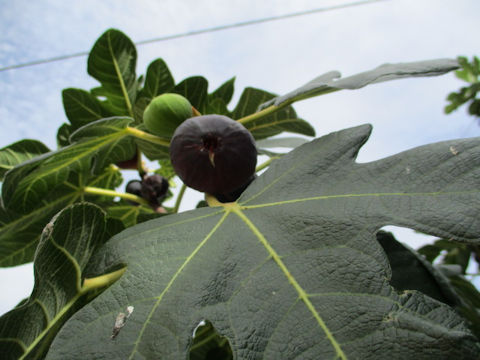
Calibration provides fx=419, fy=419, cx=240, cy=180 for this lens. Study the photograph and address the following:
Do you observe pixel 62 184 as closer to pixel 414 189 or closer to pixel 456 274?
pixel 414 189

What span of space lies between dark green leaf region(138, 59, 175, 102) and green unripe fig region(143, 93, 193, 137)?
0.26 m

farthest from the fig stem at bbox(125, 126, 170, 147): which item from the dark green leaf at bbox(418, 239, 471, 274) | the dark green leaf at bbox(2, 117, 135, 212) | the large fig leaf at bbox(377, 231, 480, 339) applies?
the dark green leaf at bbox(418, 239, 471, 274)

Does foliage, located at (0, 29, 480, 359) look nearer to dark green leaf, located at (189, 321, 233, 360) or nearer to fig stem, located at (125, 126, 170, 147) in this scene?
fig stem, located at (125, 126, 170, 147)

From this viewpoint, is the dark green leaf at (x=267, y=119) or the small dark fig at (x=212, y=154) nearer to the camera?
the small dark fig at (x=212, y=154)

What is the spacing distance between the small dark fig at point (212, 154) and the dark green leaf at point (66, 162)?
0.22 metres

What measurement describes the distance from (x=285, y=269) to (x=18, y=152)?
2.84 feet

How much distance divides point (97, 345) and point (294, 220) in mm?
271

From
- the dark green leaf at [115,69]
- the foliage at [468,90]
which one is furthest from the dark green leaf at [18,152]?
the foliage at [468,90]

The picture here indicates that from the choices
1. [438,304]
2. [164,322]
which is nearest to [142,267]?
[164,322]

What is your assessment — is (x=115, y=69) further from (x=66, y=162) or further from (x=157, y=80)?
(x=66, y=162)

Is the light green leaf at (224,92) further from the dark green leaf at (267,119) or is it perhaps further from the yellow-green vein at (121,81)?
the yellow-green vein at (121,81)

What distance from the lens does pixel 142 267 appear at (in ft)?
1.73

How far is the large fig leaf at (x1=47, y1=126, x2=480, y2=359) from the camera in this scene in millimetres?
398

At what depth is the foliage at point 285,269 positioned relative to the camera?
406 mm
